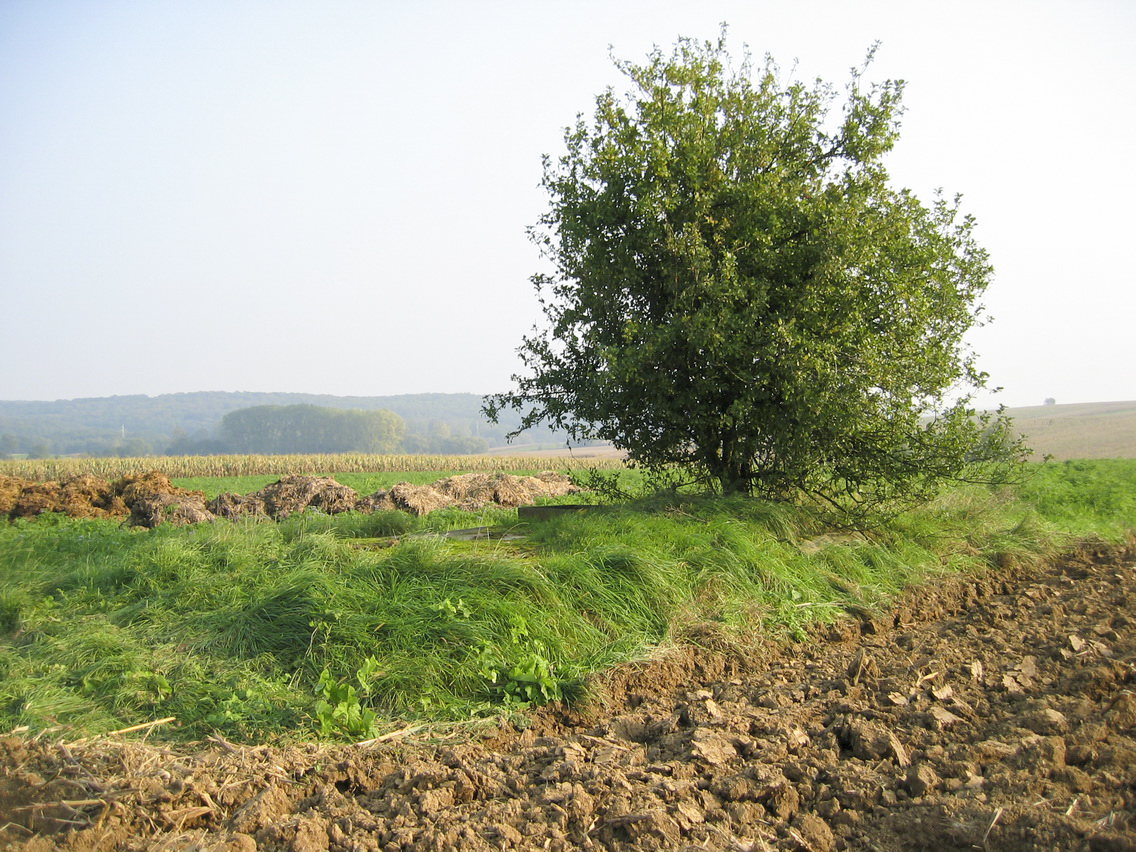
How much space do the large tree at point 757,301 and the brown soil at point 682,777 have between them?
4037 millimetres

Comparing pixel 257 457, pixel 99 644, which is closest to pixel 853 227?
pixel 99 644

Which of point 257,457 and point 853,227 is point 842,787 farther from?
point 257,457

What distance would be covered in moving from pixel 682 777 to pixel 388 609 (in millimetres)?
2651

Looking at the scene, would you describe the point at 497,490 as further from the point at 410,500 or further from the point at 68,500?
the point at 68,500

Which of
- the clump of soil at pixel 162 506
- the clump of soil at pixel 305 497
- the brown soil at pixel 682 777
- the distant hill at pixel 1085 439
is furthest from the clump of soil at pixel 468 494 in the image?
the distant hill at pixel 1085 439

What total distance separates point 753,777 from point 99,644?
454 cm

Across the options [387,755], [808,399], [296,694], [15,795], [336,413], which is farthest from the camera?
[336,413]

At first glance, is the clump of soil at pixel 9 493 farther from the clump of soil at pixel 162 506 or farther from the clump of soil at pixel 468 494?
the clump of soil at pixel 468 494

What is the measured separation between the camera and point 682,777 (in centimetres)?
401

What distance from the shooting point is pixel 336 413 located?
6654 inches

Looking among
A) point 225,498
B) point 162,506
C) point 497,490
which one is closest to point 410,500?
point 497,490

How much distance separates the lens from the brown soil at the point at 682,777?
344 cm

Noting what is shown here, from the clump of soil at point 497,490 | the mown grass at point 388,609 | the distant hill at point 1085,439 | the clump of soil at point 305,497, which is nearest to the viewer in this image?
the mown grass at point 388,609

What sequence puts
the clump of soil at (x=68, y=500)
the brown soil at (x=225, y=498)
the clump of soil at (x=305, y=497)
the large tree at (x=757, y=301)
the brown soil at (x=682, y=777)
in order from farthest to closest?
the clump of soil at (x=68, y=500), the clump of soil at (x=305, y=497), the brown soil at (x=225, y=498), the large tree at (x=757, y=301), the brown soil at (x=682, y=777)
